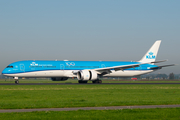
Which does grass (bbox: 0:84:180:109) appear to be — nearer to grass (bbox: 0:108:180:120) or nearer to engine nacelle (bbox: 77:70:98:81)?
grass (bbox: 0:108:180:120)

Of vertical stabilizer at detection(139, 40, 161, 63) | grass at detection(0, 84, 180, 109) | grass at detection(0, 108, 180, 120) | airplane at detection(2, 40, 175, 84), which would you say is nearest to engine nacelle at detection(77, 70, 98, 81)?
airplane at detection(2, 40, 175, 84)

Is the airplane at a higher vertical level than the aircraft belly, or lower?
higher

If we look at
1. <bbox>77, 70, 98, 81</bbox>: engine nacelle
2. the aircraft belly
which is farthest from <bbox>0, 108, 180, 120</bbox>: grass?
the aircraft belly

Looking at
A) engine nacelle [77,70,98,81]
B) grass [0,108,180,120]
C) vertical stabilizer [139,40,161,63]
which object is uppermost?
vertical stabilizer [139,40,161,63]

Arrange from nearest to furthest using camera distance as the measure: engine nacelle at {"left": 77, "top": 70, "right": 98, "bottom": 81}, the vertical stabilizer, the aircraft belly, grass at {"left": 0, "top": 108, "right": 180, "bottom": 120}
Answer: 1. grass at {"left": 0, "top": 108, "right": 180, "bottom": 120}
2. engine nacelle at {"left": 77, "top": 70, "right": 98, "bottom": 81}
3. the aircraft belly
4. the vertical stabilizer

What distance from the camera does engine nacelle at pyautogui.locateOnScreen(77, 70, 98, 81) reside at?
156ft

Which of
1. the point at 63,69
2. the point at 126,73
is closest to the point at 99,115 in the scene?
the point at 63,69

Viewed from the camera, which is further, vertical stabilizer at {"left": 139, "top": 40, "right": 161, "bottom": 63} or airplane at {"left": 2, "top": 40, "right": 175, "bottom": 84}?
vertical stabilizer at {"left": 139, "top": 40, "right": 161, "bottom": 63}

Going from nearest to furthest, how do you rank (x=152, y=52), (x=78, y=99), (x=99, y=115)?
(x=99, y=115)
(x=78, y=99)
(x=152, y=52)

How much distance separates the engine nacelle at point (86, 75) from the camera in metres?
47.6

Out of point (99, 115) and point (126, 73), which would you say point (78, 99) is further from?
point (126, 73)

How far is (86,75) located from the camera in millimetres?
47656

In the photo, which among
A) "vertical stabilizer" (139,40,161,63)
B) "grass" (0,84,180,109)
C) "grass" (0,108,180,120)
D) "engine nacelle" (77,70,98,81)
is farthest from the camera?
"vertical stabilizer" (139,40,161,63)

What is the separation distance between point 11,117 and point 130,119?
554 centimetres
